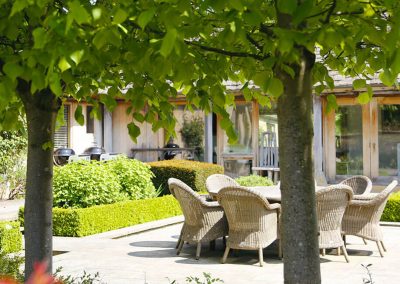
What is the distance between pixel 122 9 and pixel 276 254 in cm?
655

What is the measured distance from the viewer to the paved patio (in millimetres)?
6906

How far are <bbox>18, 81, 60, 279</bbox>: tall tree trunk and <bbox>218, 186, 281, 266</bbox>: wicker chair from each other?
12.0 ft

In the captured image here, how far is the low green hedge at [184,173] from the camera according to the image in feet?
49.8

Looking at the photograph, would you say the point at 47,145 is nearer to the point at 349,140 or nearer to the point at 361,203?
the point at 361,203

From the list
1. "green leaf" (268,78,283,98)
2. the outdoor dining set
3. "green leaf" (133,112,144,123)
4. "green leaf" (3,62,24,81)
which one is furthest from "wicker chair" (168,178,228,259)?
"green leaf" (3,62,24,81)

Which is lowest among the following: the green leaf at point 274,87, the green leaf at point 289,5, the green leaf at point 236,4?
the green leaf at point 274,87

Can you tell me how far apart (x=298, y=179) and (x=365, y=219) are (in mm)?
5339

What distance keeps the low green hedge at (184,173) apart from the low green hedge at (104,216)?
8.88ft

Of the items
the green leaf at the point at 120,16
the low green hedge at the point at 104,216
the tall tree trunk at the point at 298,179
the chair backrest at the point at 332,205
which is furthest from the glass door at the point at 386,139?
the green leaf at the point at 120,16

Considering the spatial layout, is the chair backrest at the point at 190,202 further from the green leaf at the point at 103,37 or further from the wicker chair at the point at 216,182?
the green leaf at the point at 103,37

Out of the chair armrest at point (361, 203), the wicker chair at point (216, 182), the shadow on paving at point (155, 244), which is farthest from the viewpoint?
the wicker chair at point (216, 182)

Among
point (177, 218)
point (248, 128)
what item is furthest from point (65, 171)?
point (248, 128)

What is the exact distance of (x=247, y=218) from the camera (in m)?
7.79

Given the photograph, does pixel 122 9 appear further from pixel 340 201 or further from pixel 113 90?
pixel 340 201
